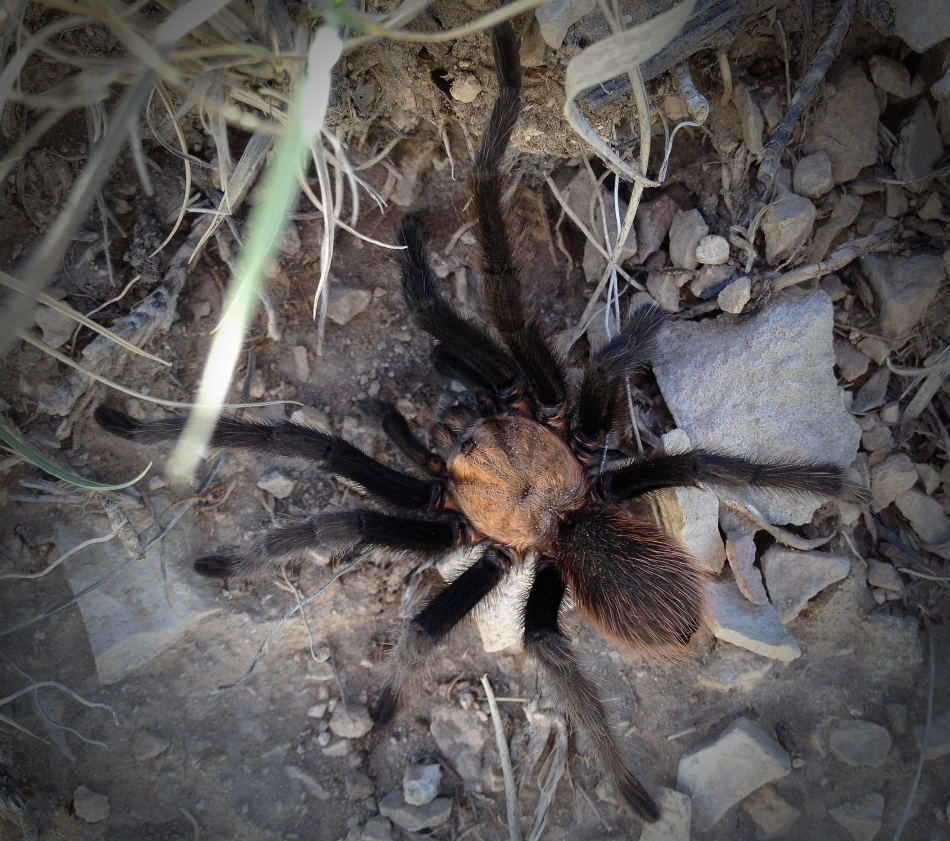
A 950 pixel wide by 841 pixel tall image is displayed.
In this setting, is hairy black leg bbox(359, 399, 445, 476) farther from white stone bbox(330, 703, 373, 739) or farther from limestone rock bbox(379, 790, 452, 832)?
limestone rock bbox(379, 790, 452, 832)

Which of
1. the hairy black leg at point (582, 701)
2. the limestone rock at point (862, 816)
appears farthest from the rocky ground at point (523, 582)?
the hairy black leg at point (582, 701)

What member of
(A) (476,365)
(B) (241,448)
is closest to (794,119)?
(A) (476,365)

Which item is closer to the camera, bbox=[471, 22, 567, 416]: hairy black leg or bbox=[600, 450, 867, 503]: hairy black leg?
bbox=[471, 22, 567, 416]: hairy black leg

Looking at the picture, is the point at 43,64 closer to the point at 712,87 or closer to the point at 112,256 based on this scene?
the point at 112,256

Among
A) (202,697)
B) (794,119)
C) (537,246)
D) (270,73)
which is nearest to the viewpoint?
(270,73)

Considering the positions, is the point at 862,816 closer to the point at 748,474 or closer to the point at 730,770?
the point at 730,770

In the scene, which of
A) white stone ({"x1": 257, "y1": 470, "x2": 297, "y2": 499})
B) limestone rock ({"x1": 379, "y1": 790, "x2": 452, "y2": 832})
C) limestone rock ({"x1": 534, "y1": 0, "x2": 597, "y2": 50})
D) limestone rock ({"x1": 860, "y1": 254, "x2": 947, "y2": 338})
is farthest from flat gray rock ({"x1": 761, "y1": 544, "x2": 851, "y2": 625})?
limestone rock ({"x1": 534, "y1": 0, "x2": 597, "y2": 50})
